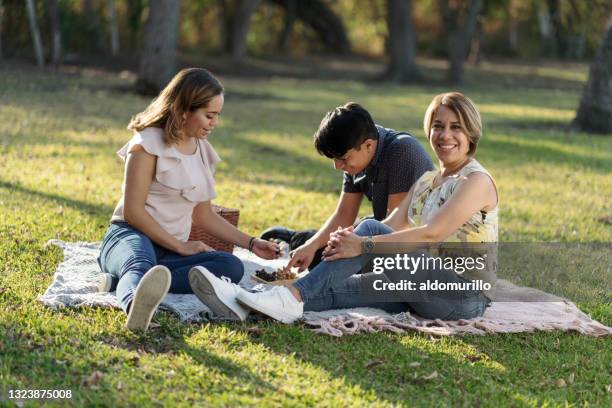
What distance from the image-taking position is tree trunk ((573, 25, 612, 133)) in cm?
1453

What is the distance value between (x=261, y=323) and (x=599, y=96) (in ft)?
36.2

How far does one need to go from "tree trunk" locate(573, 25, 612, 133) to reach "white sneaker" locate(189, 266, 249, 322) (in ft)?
35.2

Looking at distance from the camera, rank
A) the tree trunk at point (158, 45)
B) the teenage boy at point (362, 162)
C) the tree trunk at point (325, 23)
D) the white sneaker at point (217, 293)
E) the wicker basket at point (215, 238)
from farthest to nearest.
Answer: the tree trunk at point (325, 23) < the tree trunk at point (158, 45) < the wicker basket at point (215, 238) < the teenage boy at point (362, 162) < the white sneaker at point (217, 293)

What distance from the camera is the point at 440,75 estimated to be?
27.6m

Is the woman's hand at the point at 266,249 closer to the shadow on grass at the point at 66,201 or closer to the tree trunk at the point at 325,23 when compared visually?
the shadow on grass at the point at 66,201

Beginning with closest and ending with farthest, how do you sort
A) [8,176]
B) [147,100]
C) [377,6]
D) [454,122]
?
1. [454,122]
2. [8,176]
3. [147,100]
4. [377,6]

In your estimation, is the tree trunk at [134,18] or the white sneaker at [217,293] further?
the tree trunk at [134,18]

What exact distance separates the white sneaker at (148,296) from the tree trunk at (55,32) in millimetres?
16973

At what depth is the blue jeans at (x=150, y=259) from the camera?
214 inches

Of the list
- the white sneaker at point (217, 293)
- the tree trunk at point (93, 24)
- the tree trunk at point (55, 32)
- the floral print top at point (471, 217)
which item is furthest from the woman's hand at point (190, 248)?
the tree trunk at point (93, 24)

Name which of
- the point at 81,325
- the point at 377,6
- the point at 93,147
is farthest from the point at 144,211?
the point at 377,6

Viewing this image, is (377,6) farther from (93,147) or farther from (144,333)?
(144,333)

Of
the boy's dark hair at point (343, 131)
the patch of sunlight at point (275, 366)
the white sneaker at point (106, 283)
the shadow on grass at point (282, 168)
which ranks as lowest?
the shadow on grass at point (282, 168)

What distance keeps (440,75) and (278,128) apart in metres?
13.6
